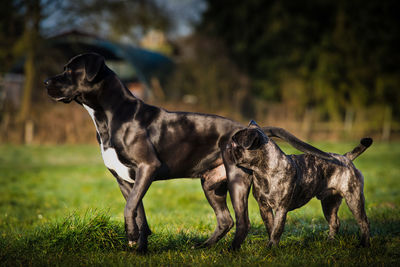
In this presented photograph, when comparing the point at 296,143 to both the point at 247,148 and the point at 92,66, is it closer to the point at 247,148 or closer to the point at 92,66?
the point at 247,148

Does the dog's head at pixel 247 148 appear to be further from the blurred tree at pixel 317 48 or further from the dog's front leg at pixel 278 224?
the blurred tree at pixel 317 48

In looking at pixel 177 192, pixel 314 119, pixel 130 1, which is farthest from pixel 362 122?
pixel 177 192

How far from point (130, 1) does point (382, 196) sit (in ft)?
58.1

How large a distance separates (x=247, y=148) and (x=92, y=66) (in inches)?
66.8

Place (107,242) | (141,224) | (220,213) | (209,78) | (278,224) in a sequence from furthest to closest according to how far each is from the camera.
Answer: (209,78)
(220,213)
(107,242)
(141,224)
(278,224)

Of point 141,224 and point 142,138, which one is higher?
point 142,138

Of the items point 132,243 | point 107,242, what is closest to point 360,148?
point 132,243

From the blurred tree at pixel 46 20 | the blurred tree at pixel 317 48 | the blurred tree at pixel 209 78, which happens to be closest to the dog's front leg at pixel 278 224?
the blurred tree at pixel 46 20

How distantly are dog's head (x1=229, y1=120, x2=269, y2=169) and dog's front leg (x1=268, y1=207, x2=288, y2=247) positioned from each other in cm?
52

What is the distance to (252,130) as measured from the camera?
3.82 m

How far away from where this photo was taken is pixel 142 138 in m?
3.89

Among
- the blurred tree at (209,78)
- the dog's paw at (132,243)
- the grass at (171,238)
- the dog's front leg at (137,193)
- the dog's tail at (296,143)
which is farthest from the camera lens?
the blurred tree at (209,78)

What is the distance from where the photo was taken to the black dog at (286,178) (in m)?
3.86

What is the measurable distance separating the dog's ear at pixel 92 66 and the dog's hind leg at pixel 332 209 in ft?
9.34
